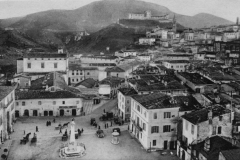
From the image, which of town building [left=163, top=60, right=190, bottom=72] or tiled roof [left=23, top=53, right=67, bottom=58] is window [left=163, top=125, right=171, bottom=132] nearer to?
tiled roof [left=23, top=53, right=67, bottom=58]

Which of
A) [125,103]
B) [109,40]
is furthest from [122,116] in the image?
[109,40]

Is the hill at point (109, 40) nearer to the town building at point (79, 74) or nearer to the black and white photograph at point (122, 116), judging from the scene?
the town building at point (79, 74)

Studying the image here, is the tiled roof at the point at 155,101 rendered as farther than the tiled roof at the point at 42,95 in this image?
No

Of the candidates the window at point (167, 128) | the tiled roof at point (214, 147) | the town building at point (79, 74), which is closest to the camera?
the tiled roof at point (214, 147)

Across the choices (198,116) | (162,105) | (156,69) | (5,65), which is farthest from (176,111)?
(5,65)

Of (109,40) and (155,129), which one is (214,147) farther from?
(109,40)

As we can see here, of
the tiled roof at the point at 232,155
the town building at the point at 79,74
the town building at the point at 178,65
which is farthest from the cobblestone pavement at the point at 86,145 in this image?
the town building at the point at 178,65

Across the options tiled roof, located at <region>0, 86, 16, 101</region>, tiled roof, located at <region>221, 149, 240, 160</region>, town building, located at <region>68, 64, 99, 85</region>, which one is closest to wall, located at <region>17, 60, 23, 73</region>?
town building, located at <region>68, 64, 99, 85</region>
